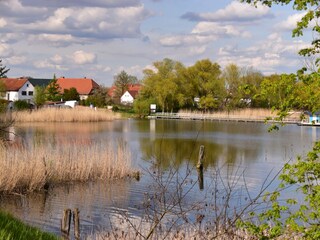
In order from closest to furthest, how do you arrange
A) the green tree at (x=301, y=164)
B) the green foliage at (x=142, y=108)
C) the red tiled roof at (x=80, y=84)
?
the green tree at (x=301, y=164) → the green foliage at (x=142, y=108) → the red tiled roof at (x=80, y=84)

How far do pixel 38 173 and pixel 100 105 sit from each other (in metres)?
57.3

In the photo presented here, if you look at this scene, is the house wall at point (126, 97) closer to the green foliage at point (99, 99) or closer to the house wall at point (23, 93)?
the green foliage at point (99, 99)

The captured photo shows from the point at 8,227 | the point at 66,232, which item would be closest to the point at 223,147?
the point at 66,232

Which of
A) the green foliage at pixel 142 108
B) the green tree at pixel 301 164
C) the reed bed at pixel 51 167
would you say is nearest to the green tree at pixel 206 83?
the green foliage at pixel 142 108

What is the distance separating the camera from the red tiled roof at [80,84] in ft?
318

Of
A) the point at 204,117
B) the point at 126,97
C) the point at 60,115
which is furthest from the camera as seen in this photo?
the point at 126,97

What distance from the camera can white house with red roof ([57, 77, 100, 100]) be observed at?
9656 cm

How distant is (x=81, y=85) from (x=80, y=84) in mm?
409

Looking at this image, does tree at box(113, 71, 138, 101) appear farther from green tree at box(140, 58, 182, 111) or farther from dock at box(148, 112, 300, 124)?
dock at box(148, 112, 300, 124)

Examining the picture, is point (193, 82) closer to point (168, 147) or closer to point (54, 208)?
point (168, 147)

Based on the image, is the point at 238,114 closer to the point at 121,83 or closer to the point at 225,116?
the point at 225,116

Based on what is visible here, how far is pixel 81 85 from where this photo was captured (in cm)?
9825

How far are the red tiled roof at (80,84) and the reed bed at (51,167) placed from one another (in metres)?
79.2

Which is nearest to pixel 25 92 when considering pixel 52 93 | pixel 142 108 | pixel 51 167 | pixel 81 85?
pixel 52 93
